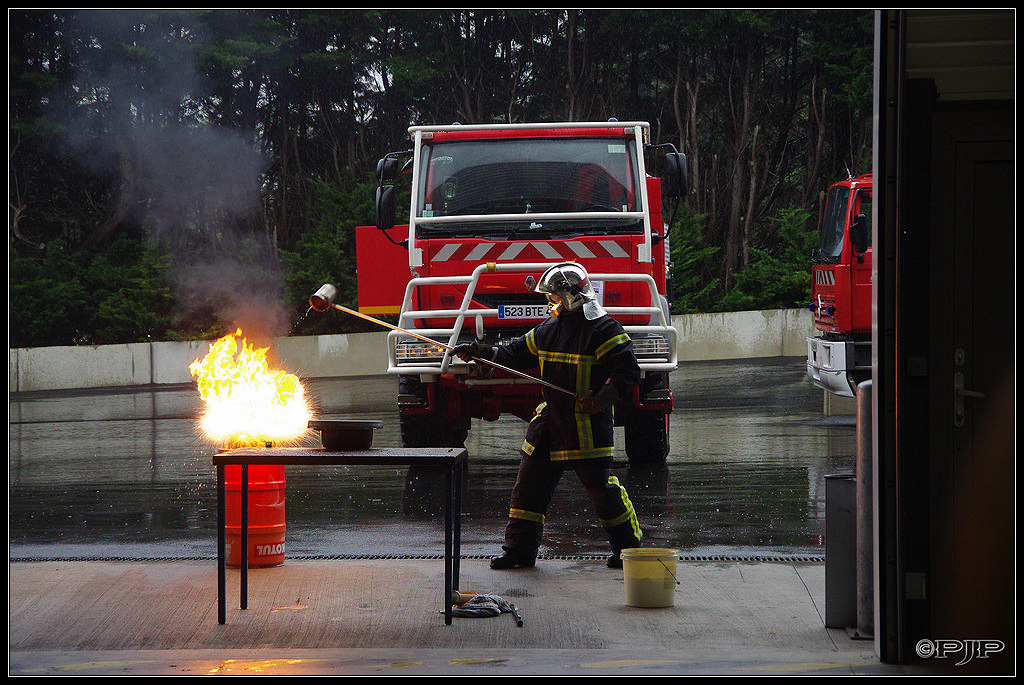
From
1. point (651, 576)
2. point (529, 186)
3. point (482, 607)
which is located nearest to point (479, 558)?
point (482, 607)

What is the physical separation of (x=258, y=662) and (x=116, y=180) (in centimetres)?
2199

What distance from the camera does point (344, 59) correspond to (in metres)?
26.8

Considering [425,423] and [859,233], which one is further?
[859,233]

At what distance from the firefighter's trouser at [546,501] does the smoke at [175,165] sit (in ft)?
55.0

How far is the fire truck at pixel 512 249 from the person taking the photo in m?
9.41

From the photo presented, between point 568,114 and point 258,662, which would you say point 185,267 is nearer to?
point 568,114

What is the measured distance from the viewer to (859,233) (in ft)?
40.8

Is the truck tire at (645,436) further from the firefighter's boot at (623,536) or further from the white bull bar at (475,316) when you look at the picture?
the firefighter's boot at (623,536)

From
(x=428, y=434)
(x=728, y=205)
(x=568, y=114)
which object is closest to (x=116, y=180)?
(x=568, y=114)

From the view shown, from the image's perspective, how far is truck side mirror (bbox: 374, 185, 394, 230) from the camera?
10.1m

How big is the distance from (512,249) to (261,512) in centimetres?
390

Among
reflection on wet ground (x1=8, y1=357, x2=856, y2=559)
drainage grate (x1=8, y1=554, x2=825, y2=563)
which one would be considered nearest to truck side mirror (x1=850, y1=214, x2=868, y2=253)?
reflection on wet ground (x1=8, y1=357, x2=856, y2=559)

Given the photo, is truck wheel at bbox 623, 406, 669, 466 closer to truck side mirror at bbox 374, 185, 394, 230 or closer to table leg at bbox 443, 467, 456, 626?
truck side mirror at bbox 374, 185, 394, 230

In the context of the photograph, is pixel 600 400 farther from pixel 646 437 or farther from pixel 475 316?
pixel 646 437
